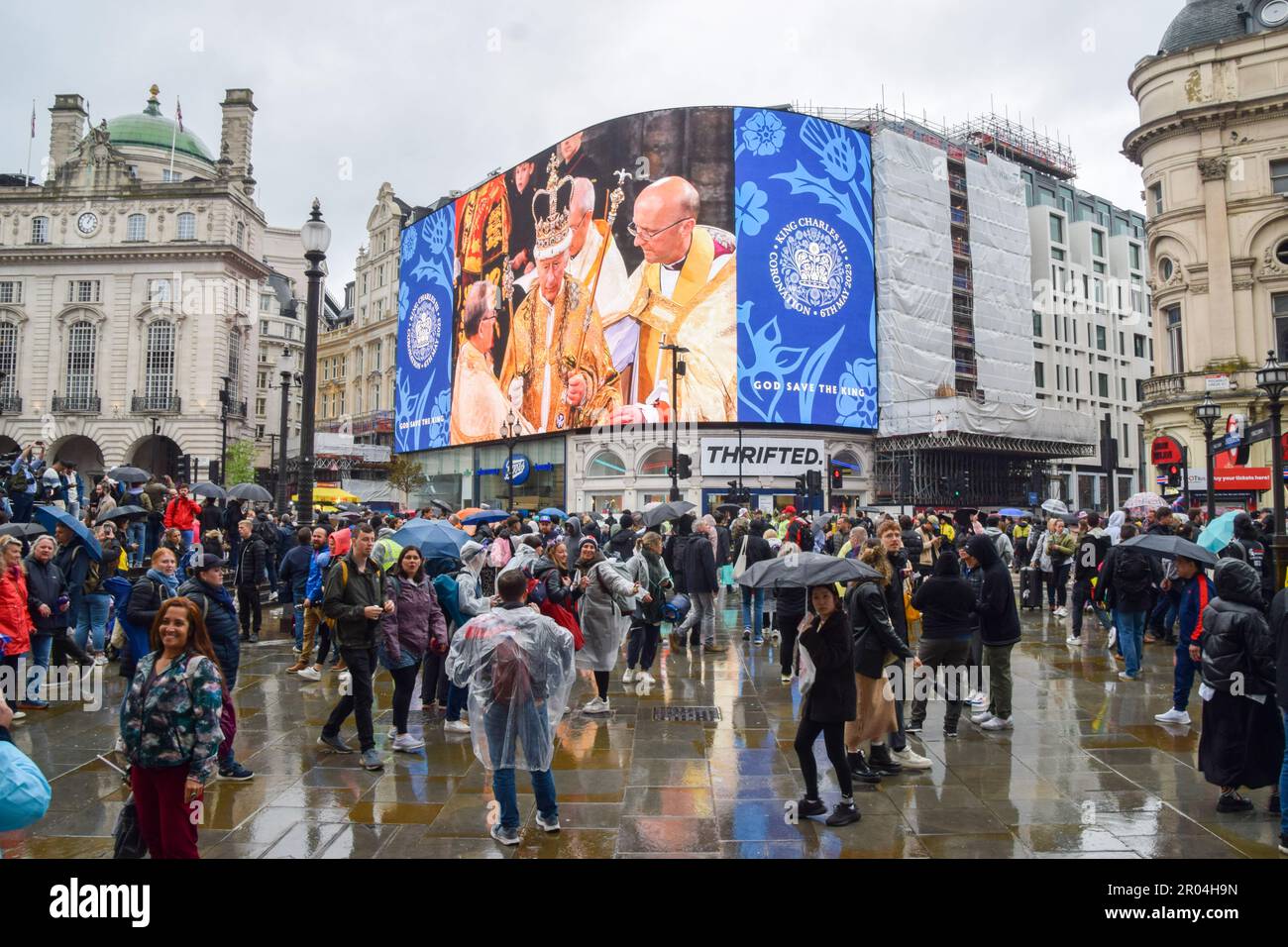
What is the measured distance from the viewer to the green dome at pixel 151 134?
185 feet

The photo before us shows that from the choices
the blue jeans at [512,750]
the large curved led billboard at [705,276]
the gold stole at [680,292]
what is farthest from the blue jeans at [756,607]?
the gold stole at [680,292]

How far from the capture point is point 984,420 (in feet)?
134

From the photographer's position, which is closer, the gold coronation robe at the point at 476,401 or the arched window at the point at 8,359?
the gold coronation robe at the point at 476,401

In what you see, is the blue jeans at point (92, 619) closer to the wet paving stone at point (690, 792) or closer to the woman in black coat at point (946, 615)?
the wet paving stone at point (690, 792)

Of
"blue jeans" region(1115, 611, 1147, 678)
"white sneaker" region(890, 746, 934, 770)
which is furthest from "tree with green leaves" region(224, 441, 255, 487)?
"white sneaker" region(890, 746, 934, 770)

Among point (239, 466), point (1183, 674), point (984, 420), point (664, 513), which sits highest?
point (984, 420)

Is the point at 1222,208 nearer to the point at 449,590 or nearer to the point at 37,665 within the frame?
the point at 449,590

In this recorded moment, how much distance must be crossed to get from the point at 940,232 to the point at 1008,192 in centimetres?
793

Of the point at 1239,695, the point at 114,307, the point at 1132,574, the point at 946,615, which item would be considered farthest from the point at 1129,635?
the point at 114,307

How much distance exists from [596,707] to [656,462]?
108ft

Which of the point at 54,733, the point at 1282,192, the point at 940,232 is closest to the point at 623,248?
the point at 940,232

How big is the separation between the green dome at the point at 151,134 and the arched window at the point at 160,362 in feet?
54.2

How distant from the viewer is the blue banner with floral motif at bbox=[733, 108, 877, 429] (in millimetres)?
39562

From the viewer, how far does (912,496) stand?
132 ft
